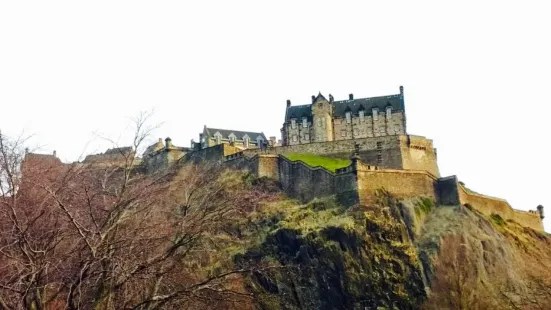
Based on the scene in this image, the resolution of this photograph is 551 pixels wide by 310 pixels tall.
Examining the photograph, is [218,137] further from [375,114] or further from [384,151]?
[384,151]

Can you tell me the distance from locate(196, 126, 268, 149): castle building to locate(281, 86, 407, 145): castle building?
7393 millimetres

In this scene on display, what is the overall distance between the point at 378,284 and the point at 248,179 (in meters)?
12.0

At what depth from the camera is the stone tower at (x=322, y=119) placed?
53.7m

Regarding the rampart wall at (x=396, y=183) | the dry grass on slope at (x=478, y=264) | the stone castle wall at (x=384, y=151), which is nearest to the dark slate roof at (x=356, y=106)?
the stone castle wall at (x=384, y=151)

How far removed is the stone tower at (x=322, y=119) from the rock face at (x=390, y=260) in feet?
44.5

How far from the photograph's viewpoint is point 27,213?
1068cm

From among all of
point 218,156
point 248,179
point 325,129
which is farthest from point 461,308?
point 325,129

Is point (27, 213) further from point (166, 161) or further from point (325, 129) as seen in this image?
point (325, 129)

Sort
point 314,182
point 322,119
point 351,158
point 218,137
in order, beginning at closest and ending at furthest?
point 314,182 < point 351,158 < point 322,119 < point 218,137

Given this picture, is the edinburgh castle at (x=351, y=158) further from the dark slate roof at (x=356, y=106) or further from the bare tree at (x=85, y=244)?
the bare tree at (x=85, y=244)

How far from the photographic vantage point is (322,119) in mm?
54062

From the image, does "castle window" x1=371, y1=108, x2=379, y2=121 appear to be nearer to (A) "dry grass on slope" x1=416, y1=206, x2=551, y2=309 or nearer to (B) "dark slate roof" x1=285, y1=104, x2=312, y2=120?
(B) "dark slate roof" x1=285, y1=104, x2=312, y2=120

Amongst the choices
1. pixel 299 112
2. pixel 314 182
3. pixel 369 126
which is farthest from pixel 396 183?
pixel 299 112

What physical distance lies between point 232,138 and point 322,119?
1150cm
